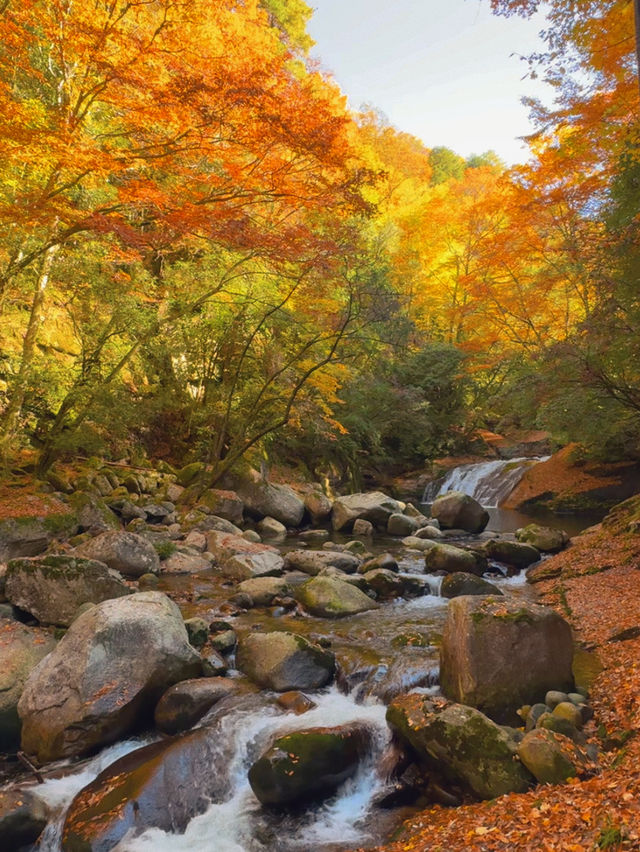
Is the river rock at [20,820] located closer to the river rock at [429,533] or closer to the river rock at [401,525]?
the river rock at [429,533]

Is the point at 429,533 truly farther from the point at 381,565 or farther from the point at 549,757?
the point at 549,757

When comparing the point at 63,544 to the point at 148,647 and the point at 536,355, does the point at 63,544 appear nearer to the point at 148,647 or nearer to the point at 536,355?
the point at 148,647

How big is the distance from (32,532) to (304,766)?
A: 22.5 feet

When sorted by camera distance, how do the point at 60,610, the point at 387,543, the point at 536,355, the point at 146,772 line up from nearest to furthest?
the point at 146,772 < the point at 60,610 < the point at 536,355 < the point at 387,543

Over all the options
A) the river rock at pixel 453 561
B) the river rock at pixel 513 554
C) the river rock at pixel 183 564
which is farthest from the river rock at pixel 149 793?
the river rock at pixel 513 554

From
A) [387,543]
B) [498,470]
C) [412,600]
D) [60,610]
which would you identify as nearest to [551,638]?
[412,600]

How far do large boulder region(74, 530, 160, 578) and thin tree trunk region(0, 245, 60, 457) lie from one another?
272 cm

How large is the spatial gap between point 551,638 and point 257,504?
1038 centimetres

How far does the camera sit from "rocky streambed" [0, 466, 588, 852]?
3961 mm

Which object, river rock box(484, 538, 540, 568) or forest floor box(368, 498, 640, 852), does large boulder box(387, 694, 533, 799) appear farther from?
river rock box(484, 538, 540, 568)

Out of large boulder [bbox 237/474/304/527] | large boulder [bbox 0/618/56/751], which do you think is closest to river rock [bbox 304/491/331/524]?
large boulder [bbox 237/474/304/527]

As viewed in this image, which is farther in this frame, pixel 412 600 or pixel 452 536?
pixel 452 536

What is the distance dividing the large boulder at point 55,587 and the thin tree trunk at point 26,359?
3.82 m

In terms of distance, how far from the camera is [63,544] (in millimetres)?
9258
